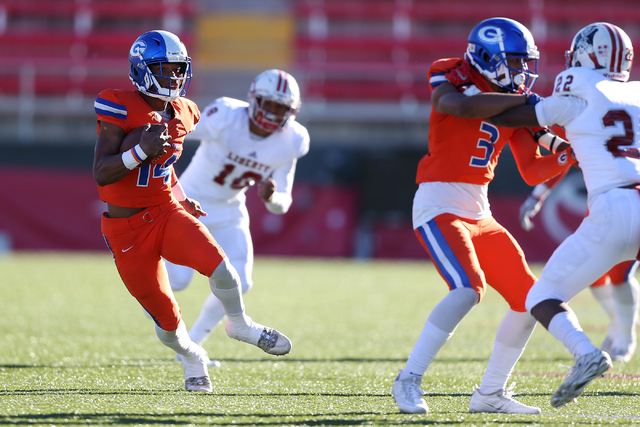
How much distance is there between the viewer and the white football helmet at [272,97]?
435 cm

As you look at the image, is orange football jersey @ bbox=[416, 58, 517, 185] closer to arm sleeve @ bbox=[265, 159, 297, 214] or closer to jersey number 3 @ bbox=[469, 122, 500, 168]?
jersey number 3 @ bbox=[469, 122, 500, 168]

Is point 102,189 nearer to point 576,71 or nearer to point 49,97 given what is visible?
point 576,71

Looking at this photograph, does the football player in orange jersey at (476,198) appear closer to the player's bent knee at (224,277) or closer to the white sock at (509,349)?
the white sock at (509,349)

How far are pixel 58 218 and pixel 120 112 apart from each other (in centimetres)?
947

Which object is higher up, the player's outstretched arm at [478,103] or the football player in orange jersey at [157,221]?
the player's outstretched arm at [478,103]

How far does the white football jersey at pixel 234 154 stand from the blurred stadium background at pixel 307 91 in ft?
23.0

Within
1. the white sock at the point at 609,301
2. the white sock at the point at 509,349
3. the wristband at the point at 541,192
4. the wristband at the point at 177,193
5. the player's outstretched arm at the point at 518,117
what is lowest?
the white sock at the point at 609,301

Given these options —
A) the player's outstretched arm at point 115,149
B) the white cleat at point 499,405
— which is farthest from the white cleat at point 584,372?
the player's outstretched arm at point 115,149

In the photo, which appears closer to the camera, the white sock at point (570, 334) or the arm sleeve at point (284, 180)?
the white sock at point (570, 334)

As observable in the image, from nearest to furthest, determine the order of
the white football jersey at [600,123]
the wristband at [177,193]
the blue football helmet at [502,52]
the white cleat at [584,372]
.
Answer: the white cleat at [584,372] < the white football jersey at [600,123] < the blue football helmet at [502,52] < the wristband at [177,193]

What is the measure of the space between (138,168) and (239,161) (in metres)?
1.18

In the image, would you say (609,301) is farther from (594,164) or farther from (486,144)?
(594,164)

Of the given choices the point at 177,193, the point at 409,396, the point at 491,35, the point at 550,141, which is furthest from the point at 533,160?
the point at 177,193

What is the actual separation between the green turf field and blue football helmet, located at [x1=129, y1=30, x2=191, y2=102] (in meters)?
1.30
